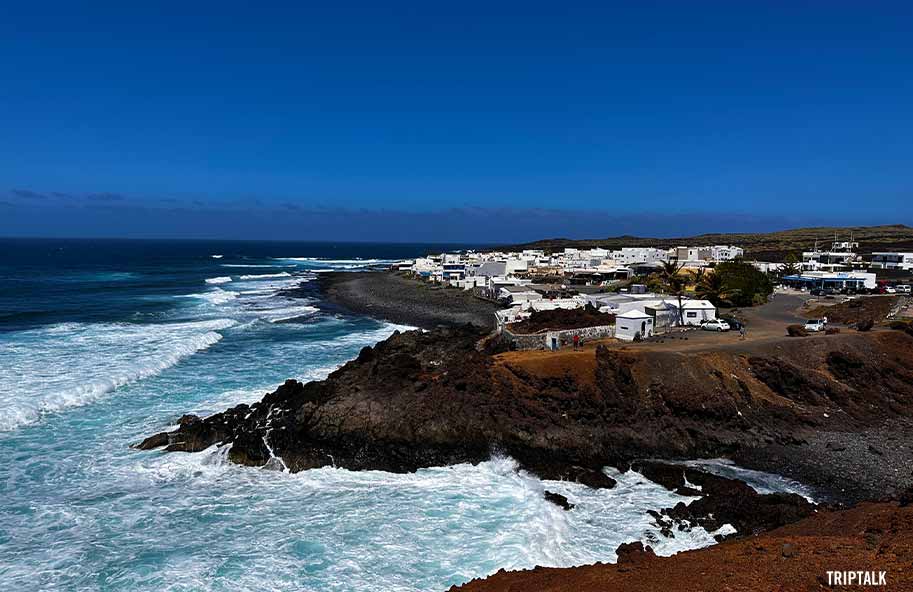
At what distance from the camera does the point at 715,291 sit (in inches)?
1655

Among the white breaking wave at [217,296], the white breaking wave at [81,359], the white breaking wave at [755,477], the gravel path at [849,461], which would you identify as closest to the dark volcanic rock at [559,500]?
the white breaking wave at [755,477]

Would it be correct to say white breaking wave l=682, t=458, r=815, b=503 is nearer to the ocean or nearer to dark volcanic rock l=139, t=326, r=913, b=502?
the ocean

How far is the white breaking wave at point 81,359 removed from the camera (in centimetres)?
2570

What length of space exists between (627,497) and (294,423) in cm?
1274

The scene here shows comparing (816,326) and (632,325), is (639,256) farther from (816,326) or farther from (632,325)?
(632,325)

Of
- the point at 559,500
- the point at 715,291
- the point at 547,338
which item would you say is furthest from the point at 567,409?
the point at 715,291

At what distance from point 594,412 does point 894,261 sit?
3031 inches

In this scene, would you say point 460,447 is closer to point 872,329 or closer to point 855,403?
point 855,403

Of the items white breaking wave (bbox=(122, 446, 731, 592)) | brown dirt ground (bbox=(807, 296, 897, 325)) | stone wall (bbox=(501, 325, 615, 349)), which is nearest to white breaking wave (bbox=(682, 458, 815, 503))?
white breaking wave (bbox=(122, 446, 731, 592))

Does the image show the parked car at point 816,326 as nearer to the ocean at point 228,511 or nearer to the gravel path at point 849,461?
the gravel path at point 849,461

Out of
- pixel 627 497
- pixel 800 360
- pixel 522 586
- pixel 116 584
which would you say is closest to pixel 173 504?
pixel 116 584

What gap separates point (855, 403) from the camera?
2341 cm

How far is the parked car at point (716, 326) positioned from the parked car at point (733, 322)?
1.30 ft

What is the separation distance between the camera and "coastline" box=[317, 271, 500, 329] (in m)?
52.8
